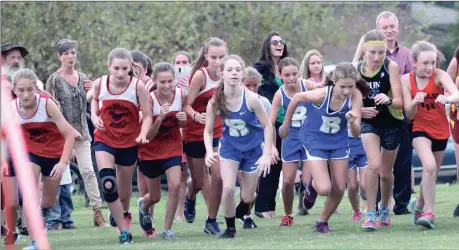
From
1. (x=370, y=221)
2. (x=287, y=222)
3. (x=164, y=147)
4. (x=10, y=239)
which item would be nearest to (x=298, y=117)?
(x=287, y=222)

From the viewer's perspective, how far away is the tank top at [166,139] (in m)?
11.8

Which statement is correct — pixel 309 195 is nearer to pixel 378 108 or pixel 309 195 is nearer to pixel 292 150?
pixel 292 150

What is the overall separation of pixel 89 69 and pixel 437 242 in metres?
18.3

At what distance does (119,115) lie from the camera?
11625 millimetres

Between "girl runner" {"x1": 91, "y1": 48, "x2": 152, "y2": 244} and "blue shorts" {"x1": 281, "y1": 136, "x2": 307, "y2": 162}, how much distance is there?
235cm

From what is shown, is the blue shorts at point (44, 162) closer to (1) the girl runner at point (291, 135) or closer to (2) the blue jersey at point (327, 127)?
(2) the blue jersey at point (327, 127)

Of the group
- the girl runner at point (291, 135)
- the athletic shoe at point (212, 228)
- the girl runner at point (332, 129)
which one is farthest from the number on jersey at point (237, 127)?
the girl runner at point (291, 135)

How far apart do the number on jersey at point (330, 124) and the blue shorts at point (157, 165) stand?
160cm

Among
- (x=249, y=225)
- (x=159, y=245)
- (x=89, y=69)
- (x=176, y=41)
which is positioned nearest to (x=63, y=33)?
(x=89, y=69)

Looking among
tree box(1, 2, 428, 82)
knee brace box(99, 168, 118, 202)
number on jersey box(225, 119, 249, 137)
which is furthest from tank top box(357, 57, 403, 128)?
tree box(1, 2, 428, 82)

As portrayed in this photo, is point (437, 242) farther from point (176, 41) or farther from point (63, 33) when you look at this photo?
point (176, 41)

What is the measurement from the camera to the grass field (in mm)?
10031

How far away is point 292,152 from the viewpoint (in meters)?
13.3

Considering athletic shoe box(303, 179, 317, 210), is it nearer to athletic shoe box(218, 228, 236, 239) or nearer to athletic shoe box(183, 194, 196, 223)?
athletic shoe box(183, 194, 196, 223)
